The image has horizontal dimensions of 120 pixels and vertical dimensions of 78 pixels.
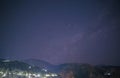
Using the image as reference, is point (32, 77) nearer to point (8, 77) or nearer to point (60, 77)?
point (8, 77)

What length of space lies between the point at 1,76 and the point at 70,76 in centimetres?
3503

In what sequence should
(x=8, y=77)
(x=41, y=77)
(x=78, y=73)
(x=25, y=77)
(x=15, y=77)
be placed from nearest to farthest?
(x=8, y=77), (x=15, y=77), (x=25, y=77), (x=41, y=77), (x=78, y=73)

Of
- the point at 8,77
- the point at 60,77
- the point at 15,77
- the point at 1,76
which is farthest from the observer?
the point at 60,77

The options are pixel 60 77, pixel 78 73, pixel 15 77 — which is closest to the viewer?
pixel 15 77

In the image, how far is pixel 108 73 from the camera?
8794cm

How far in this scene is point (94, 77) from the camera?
77625 mm

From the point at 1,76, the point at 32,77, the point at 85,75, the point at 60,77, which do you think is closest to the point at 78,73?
the point at 85,75

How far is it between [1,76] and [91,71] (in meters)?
46.2

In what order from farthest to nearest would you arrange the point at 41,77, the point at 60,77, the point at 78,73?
1. the point at 60,77
2. the point at 78,73
3. the point at 41,77

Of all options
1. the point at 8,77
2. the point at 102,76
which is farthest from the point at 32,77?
the point at 102,76

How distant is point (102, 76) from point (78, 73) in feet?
40.6

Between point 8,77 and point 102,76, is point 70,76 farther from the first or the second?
point 8,77

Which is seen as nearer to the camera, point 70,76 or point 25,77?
point 25,77

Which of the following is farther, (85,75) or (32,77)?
(85,75)
